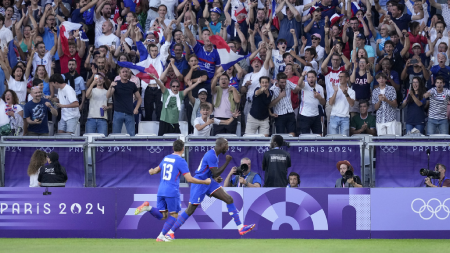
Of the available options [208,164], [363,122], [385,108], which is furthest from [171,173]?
[385,108]

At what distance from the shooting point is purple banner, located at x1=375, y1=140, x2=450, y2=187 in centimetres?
1364

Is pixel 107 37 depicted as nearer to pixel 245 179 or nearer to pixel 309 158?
pixel 245 179

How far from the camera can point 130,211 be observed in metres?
11.9

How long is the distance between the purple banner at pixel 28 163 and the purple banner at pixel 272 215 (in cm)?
239

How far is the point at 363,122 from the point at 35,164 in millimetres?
7702

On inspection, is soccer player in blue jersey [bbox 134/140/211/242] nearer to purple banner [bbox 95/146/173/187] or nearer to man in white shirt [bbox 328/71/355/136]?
purple banner [bbox 95/146/173/187]

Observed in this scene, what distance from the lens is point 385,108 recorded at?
15.2m

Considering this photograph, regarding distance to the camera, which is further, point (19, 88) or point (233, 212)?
point (19, 88)

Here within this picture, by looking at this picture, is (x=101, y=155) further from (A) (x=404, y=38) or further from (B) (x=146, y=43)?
(A) (x=404, y=38)

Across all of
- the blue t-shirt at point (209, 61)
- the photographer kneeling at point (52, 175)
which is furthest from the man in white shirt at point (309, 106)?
the photographer kneeling at point (52, 175)

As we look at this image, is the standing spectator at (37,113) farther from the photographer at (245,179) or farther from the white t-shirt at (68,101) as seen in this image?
the photographer at (245,179)

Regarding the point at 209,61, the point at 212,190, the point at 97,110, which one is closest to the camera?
the point at 212,190

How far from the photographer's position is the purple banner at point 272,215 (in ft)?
38.7

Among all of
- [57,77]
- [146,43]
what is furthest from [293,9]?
[57,77]
